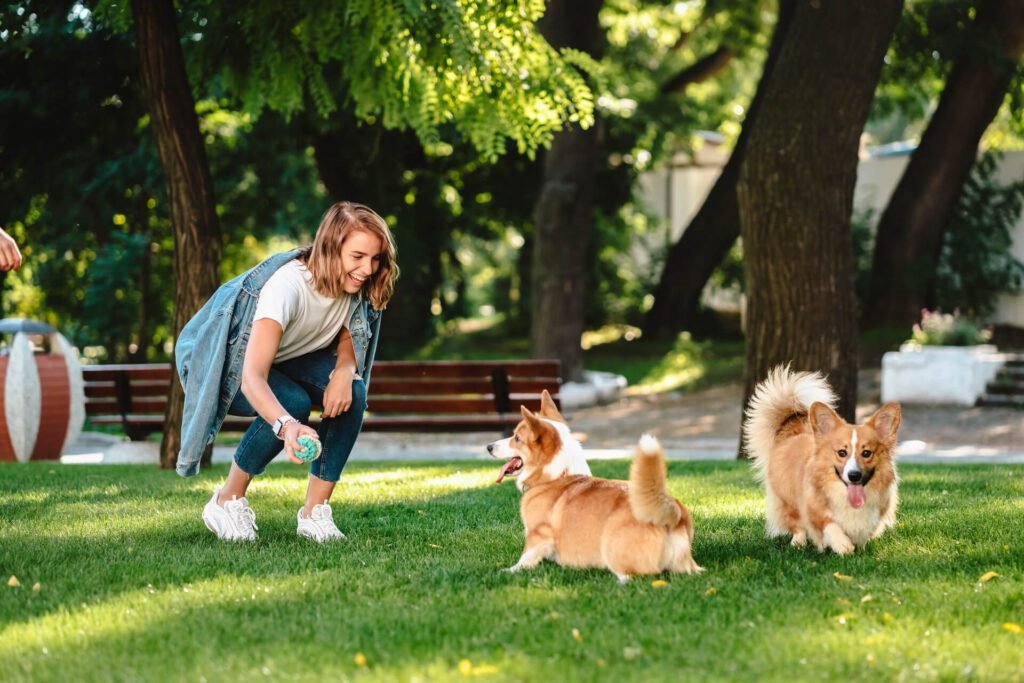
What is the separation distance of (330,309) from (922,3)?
15.5 m

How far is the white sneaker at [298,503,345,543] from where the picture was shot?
19.3 feet

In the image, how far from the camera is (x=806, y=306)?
9992 mm

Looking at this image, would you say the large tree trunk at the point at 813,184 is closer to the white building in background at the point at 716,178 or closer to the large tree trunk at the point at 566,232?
the large tree trunk at the point at 566,232

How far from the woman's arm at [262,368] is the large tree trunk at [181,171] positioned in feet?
13.2

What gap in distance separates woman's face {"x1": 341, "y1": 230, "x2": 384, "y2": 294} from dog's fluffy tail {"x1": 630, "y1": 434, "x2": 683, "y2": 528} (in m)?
1.63

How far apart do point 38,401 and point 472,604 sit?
8800 mm

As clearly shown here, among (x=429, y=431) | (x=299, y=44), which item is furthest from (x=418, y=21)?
(x=429, y=431)

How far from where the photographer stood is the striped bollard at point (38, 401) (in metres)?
11.9

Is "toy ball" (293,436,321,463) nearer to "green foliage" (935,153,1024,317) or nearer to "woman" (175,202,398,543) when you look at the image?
"woman" (175,202,398,543)

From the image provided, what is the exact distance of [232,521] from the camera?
585cm

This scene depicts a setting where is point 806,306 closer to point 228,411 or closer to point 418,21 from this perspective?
point 418,21

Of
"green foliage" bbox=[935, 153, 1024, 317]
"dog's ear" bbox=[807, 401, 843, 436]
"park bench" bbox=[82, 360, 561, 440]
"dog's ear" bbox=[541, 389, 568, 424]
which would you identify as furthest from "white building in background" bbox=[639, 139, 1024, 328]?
"dog's ear" bbox=[541, 389, 568, 424]

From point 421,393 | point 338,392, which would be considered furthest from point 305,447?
point 421,393

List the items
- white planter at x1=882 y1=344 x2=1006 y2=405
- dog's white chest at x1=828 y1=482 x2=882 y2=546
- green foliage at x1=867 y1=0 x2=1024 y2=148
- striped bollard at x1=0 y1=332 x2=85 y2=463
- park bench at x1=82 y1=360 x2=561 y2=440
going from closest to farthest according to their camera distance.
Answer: dog's white chest at x1=828 y1=482 x2=882 y2=546 < striped bollard at x1=0 y1=332 x2=85 y2=463 < park bench at x1=82 y1=360 x2=561 y2=440 < white planter at x1=882 y1=344 x2=1006 y2=405 < green foliage at x1=867 y1=0 x2=1024 y2=148
